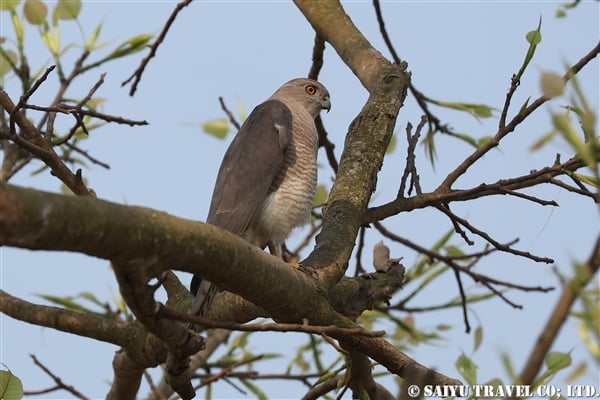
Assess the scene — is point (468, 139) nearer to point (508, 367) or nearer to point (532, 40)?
point (532, 40)

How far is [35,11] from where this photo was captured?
5.44m

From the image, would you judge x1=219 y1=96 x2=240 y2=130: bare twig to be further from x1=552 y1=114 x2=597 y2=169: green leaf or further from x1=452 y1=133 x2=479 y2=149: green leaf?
x1=552 y1=114 x2=597 y2=169: green leaf

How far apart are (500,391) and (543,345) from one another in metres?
1.63

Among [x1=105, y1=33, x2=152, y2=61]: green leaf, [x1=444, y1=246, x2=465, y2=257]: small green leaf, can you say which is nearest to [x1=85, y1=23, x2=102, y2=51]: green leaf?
[x1=105, y1=33, x2=152, y2=61]: green leaf

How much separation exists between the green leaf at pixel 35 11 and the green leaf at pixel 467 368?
3.46 m

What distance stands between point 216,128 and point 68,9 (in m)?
1.16

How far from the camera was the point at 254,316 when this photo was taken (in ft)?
11.6

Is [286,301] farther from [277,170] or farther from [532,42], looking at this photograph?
[277,170]

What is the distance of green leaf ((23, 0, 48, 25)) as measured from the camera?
5430 mm

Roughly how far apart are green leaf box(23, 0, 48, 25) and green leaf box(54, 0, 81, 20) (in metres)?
0.08

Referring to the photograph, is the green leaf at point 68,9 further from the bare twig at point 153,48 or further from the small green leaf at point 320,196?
the small green leaf at point 320,196

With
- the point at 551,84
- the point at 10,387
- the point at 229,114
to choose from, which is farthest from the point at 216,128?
the point at 551,84

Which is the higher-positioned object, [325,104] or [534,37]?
[325,104]

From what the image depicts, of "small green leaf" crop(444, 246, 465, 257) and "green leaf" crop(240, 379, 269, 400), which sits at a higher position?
"small green leaf" crop(444, 246, 465, 257)
